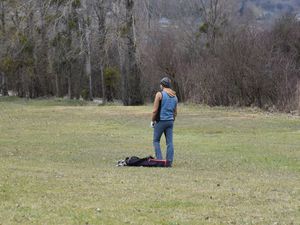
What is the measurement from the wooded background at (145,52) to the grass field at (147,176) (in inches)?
448

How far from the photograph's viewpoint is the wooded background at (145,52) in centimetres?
3991

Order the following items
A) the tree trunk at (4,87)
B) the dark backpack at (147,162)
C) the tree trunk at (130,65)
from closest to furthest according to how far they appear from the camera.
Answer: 1. the dark backpack at (147,162)
2. the tree trunk at (130,65)
3. the tree trunk at (4,87)

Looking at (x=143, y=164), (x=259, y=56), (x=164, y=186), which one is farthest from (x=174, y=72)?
(x=164, y=186)

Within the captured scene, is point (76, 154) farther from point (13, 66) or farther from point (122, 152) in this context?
point (13, 66)

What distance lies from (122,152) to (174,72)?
30.3 metres

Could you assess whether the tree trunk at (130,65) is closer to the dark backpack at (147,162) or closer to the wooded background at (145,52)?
the wooded background at (145,52)

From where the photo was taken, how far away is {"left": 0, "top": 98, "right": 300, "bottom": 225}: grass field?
904 cm

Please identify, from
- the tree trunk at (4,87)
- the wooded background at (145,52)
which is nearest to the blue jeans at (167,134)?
the wooded background at (145,52)

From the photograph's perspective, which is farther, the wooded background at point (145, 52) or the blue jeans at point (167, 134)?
the wooded background at point (145, 52)

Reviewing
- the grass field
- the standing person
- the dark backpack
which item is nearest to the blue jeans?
the standing person

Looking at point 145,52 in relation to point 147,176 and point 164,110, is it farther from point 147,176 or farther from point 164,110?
point 147,176

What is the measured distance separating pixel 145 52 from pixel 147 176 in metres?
38.8

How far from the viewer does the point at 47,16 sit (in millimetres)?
54250

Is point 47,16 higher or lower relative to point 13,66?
higher
